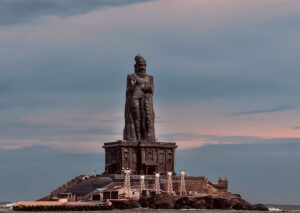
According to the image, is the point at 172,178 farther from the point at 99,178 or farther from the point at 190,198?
the point at 190,198

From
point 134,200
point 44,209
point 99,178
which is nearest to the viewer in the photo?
point 44,209

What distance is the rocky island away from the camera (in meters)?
71.4

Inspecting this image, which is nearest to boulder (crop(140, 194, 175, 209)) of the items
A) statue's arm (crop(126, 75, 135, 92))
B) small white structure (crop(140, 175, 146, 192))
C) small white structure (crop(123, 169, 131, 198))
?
small white structure (crop(123, 169, 131, 198))

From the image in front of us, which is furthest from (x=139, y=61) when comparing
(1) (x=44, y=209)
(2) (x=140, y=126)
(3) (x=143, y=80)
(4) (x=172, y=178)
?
(1) (x=44, y=209)

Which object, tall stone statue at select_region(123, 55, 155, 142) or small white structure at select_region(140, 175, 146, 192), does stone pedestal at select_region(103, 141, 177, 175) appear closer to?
tall stone statue at select_region(123, 55, 155, 142)

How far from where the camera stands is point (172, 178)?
8719 centimetres

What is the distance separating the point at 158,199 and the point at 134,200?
2586 mm

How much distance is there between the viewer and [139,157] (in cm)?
9000

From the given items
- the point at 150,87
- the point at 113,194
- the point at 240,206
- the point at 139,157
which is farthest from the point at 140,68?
the point at 240,206

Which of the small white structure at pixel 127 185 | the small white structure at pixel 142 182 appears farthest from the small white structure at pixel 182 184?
the small white structure at pixel 127 185

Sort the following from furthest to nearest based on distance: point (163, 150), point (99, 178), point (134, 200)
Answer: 1. point (163, 150)
2. point (99, 178)
3. point (134, 200)

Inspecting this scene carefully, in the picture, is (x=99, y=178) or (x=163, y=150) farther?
(x=163, y=150)

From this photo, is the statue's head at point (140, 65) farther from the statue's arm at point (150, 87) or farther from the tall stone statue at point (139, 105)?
the statue's arm at point (150, 87)

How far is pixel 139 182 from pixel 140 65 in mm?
16496
